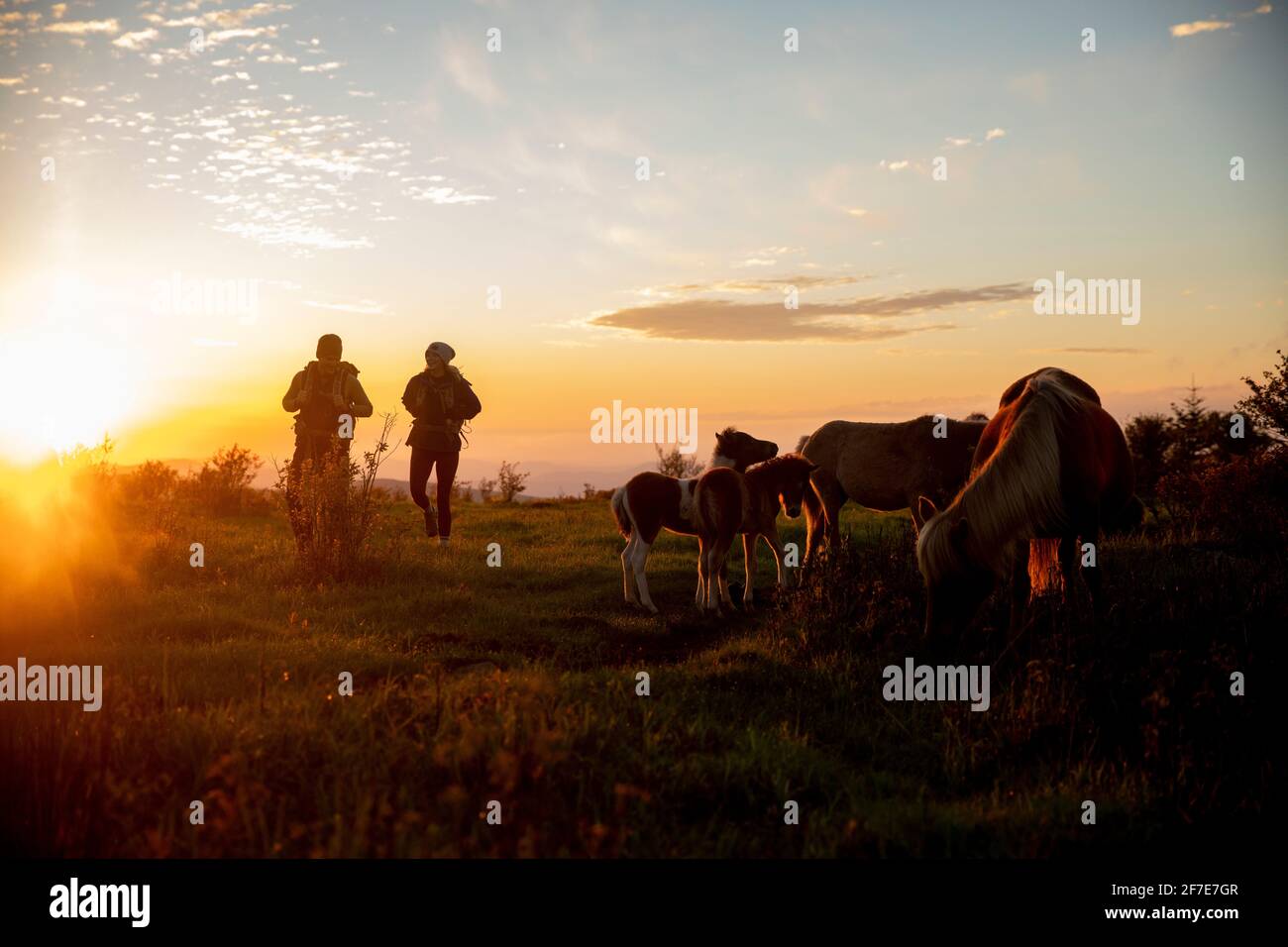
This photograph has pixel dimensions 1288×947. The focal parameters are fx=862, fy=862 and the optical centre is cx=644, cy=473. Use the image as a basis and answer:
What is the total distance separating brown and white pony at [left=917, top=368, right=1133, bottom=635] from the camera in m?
6.59

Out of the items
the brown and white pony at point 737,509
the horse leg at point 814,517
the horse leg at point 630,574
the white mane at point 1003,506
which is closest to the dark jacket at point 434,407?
the horse leg at point 630,574

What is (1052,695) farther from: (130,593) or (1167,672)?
(130,593)

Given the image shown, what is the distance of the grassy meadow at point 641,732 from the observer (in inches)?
166

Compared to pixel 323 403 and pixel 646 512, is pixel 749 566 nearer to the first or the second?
pixel 646 512

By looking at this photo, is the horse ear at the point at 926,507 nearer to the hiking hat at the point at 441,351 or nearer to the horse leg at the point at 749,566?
the horse leg at the point at 749,566

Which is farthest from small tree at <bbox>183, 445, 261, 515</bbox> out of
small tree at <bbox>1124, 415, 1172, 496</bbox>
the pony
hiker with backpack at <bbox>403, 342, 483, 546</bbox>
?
small tree at <bbox>1124, 415, 1172, 496</bbox>

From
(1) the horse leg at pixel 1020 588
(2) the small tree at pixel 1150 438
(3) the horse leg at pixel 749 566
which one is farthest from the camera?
(2) the small tree at pixel 1150 438

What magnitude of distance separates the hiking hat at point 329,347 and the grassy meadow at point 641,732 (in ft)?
14.1

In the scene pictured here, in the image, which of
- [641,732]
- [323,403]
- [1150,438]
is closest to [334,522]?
[323,403]

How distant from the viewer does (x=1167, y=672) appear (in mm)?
5555

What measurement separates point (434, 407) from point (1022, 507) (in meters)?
9.28

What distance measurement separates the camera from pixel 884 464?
1205cm

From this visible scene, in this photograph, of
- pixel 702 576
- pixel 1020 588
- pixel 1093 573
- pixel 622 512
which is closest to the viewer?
pixel 1020 588

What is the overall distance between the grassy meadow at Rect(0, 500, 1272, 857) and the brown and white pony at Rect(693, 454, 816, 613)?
1037mm
